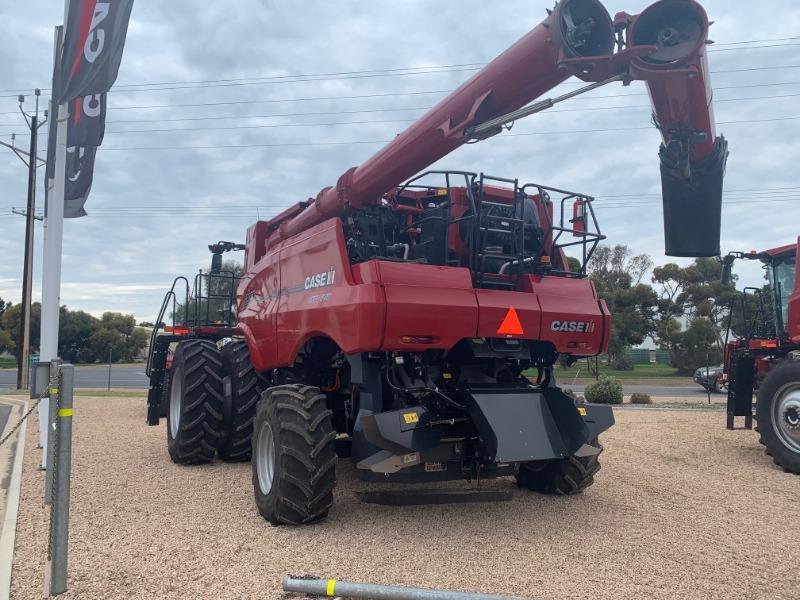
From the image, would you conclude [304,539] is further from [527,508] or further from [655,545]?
[655,545]

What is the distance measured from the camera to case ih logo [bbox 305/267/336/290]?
563 cm

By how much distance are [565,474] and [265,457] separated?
2.88 metres

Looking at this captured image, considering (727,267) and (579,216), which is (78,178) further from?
(727,267)

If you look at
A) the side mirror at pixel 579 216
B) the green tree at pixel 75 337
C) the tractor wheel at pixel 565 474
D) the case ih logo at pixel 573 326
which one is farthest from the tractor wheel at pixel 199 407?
the green tree at pixel 75 337

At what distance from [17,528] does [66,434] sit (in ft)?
6.84

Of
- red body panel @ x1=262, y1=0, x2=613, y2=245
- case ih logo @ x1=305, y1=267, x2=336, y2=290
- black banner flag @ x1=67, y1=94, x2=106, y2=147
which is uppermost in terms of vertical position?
black banner flag @ x1=67, y1=94, x2=106, y2=147

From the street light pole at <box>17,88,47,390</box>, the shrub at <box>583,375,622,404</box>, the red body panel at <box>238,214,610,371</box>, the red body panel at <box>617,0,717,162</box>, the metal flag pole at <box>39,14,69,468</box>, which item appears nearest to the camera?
the red body panel at <box>617,0,717,162</box>

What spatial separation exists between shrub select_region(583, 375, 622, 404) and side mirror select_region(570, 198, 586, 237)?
12.2m

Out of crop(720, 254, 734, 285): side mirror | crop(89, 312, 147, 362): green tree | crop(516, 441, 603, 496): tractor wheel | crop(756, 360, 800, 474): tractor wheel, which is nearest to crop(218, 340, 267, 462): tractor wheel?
crop(516, 441, 603, 496): tractor wheel

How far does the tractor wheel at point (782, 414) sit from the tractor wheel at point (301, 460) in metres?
5.93

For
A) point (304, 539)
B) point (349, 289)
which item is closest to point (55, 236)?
point (349, 289)

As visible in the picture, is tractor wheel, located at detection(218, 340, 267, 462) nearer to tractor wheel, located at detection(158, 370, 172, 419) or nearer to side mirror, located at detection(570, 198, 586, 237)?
tractor wheel, located at detection(158, 370, 172, 419)

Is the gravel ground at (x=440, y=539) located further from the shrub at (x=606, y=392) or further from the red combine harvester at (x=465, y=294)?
the shrub at (x=606, y=392)

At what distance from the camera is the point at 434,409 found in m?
5.57
